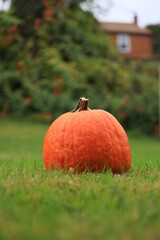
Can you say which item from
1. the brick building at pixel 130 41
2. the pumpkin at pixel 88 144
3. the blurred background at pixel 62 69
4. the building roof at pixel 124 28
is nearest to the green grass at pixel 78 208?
the pumpkin at pixel 88 144

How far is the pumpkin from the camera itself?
119 inches

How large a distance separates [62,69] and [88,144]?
1456 centimetres

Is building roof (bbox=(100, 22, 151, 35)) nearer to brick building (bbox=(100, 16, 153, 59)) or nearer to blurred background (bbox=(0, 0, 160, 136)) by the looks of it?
brick building (bbox=(100, 16, 153, 59))

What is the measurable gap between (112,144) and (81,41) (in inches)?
682

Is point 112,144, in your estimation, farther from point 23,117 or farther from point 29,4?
point 29,4

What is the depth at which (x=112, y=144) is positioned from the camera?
10.1 feet

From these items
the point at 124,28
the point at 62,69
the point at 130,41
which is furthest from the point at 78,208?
the point at 124,28

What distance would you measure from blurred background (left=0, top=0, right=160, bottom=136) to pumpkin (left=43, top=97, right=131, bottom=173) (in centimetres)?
1245

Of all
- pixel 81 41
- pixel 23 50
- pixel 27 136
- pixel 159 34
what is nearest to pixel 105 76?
pixel 81 41

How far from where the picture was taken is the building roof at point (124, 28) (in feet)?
116

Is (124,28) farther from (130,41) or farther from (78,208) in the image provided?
(78,208)

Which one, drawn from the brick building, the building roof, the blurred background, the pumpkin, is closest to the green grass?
the pumpkin

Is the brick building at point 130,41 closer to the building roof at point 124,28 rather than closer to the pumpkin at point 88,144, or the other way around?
the building roof at point 124,28

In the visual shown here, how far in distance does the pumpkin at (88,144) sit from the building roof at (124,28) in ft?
105
